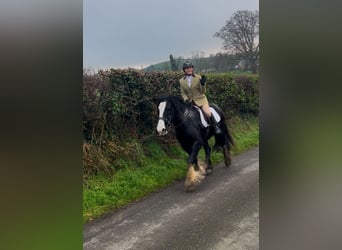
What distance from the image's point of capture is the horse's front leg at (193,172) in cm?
236

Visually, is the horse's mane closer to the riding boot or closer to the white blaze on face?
the white blaze on face

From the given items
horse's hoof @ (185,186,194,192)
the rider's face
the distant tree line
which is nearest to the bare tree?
the distant tree line

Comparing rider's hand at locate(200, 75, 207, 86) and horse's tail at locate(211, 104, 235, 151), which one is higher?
rider's hand at locate(200, 75, 207, 86)

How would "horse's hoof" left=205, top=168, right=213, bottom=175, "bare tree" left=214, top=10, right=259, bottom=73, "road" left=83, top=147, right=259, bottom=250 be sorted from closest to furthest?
1. "bare tree" left=214, top=10, right=259, bottom=73
2. "road" left=83, top=147, right=259, bottom=250
3. "horse's hoof" left=205, top=168, right=213, bottom=175

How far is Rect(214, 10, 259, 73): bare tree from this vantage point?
6.38 ft

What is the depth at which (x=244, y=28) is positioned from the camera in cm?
205

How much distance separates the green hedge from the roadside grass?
0.15m

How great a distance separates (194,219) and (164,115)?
754 mm

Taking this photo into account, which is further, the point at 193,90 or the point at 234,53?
the point at 193,90

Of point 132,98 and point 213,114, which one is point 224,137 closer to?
point 213,114

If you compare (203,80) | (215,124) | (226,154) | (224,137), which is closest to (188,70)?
(203,80)

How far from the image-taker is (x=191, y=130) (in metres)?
2.51
